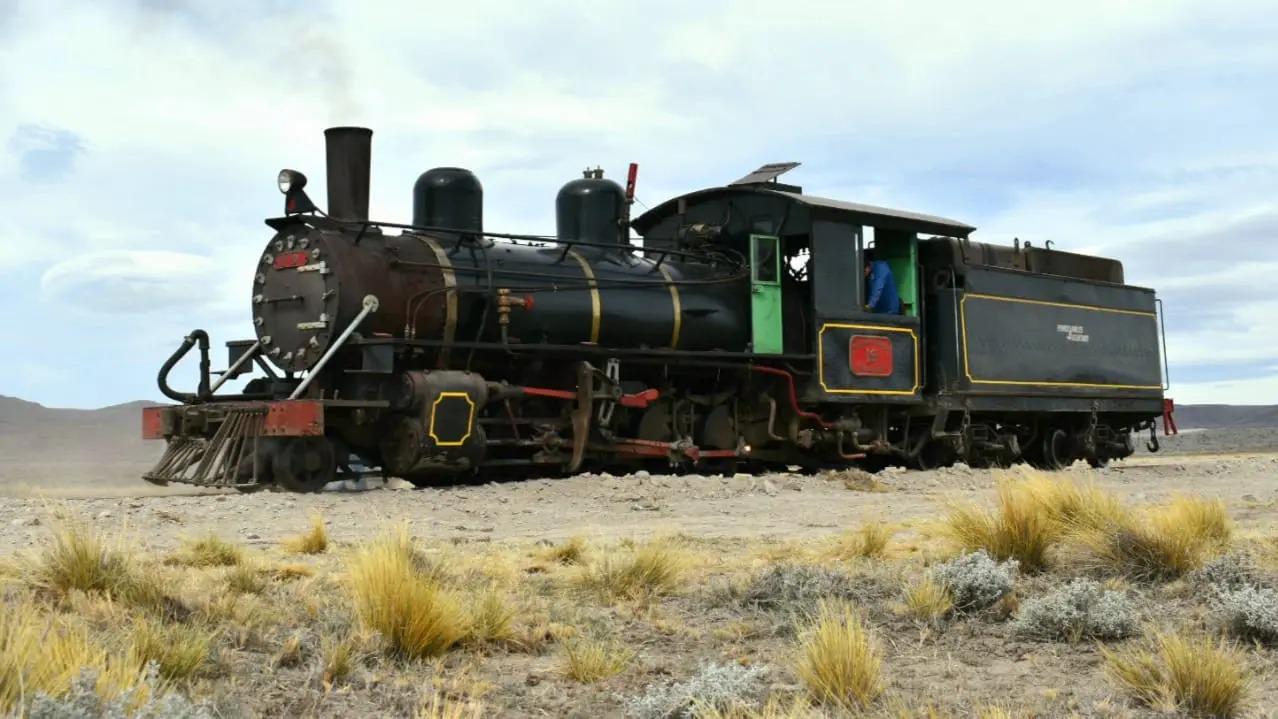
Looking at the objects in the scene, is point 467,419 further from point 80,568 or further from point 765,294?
point 80,568

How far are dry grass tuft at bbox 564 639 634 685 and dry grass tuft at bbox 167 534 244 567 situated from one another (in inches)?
105

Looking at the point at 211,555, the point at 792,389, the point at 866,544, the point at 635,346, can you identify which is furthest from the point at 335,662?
the point at 792,389

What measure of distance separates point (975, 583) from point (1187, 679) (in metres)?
1.66

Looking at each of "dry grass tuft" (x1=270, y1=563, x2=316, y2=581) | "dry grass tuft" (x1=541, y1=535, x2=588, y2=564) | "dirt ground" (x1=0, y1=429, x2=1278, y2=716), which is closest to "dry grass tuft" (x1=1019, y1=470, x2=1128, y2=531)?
"dirt ground" (x1=0, y1=429, x2=1278, y2=716)

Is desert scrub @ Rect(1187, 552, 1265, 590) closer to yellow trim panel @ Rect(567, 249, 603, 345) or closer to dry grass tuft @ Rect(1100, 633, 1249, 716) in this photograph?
dry grass tuft @ Rect(1100, 633, 1249, 716)

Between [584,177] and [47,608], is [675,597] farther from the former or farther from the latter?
[584,177]

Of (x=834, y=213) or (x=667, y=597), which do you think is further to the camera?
(x=834, y=213)

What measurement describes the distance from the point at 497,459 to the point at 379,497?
7.48ft

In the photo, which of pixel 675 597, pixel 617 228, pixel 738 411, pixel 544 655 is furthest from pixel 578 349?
pixel 544 655

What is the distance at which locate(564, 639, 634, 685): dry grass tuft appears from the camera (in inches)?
184

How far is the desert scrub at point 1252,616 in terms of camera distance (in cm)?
520

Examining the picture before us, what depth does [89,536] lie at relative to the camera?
5.63 metres

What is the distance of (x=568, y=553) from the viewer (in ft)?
24.4

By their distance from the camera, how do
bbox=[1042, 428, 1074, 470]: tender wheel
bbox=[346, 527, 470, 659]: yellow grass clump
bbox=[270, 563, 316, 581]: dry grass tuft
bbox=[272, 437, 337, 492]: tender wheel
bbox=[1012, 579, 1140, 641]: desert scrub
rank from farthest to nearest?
bbox=[1042, 428, 1074, 470]: tender wheel < bbox=[272, 437, 337, 492]: tender wheel < bbox=[270, 563, 316, 581]: dry grass tuft < bbox=[1012, 579, 1140, 641]: desert scrub < bbox=[346, 527, 470, 659]: yellow grass clump
